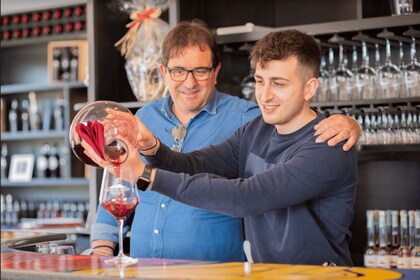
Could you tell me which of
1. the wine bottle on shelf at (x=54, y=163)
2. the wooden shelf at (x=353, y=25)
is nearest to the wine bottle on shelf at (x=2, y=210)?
the wine bottle on shelf at (x=54, y=163)

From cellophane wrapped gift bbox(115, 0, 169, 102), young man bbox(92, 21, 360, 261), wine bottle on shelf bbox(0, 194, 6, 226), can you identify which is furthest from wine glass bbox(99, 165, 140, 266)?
wine bottle on shelf bbox(0, 194, 6, 226)

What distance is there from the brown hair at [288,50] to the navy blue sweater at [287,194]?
0.19 m

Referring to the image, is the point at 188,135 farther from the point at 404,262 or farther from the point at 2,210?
the point at 2,210

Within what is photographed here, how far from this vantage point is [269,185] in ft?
7.90

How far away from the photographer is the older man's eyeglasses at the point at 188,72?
3.08 metres

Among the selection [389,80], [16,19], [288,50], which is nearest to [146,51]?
[389,80]

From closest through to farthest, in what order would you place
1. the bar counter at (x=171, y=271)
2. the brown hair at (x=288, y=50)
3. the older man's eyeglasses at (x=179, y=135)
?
the bar counter at (x=171, y=271) < the brown hair at (x=288, y=50) < the older man's eyeglasses at (x=179, y=135)

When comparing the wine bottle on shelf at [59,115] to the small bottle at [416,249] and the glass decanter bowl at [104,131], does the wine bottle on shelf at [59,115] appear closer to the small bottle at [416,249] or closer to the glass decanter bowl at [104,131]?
the small bottle at [416,249]

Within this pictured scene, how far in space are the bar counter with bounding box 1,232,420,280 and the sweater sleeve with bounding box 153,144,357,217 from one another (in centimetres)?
23

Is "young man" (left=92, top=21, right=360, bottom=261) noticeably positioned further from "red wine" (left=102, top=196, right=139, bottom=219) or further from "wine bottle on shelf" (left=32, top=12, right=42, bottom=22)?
"wine bottle on shelf" (left=32, top=12, right=42, bottom=22)

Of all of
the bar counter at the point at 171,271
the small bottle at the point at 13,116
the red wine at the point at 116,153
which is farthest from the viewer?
the small bottle at the point at 13,116

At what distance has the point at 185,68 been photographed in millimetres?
3078

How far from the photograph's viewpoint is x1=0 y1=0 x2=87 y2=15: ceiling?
700cm

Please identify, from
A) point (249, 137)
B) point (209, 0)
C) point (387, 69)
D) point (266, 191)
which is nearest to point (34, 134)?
point (209, 0)
